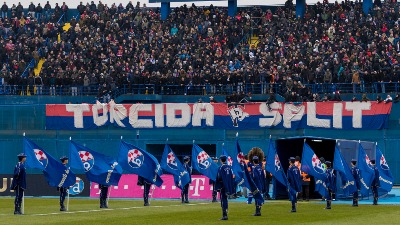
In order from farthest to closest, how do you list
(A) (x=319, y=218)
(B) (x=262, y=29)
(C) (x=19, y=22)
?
(C) (x=19, y=22), (B) (x=262, y=29), (A) (x=319, y=218)

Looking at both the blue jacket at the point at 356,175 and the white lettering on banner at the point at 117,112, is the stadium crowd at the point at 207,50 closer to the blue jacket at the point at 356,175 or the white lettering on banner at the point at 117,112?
the white lettering on banner at the point at 117,112

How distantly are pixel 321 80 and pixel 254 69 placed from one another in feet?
14.4

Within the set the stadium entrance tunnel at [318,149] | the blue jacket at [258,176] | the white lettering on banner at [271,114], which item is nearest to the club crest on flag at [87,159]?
the blue jacket at [258,176]

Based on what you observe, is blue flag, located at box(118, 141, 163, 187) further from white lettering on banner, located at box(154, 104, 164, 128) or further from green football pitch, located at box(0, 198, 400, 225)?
white lettering on banner, located at box(154, 104, 164, 128)

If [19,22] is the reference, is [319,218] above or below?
below

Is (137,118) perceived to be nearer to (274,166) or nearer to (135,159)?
(135,159)

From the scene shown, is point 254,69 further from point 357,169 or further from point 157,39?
point 357,169

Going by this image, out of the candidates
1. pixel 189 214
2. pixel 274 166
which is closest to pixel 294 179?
pixel 274 166

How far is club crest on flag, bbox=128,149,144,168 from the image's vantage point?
42094 millimetres

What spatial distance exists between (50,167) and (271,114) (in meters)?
21.7

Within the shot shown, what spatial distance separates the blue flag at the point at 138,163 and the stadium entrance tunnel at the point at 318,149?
21.3 ft

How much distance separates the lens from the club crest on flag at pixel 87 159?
39.8 metres

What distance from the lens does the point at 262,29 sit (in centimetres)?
6638

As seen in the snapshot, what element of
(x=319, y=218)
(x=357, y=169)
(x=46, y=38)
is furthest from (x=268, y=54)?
(x=319, y=218)
